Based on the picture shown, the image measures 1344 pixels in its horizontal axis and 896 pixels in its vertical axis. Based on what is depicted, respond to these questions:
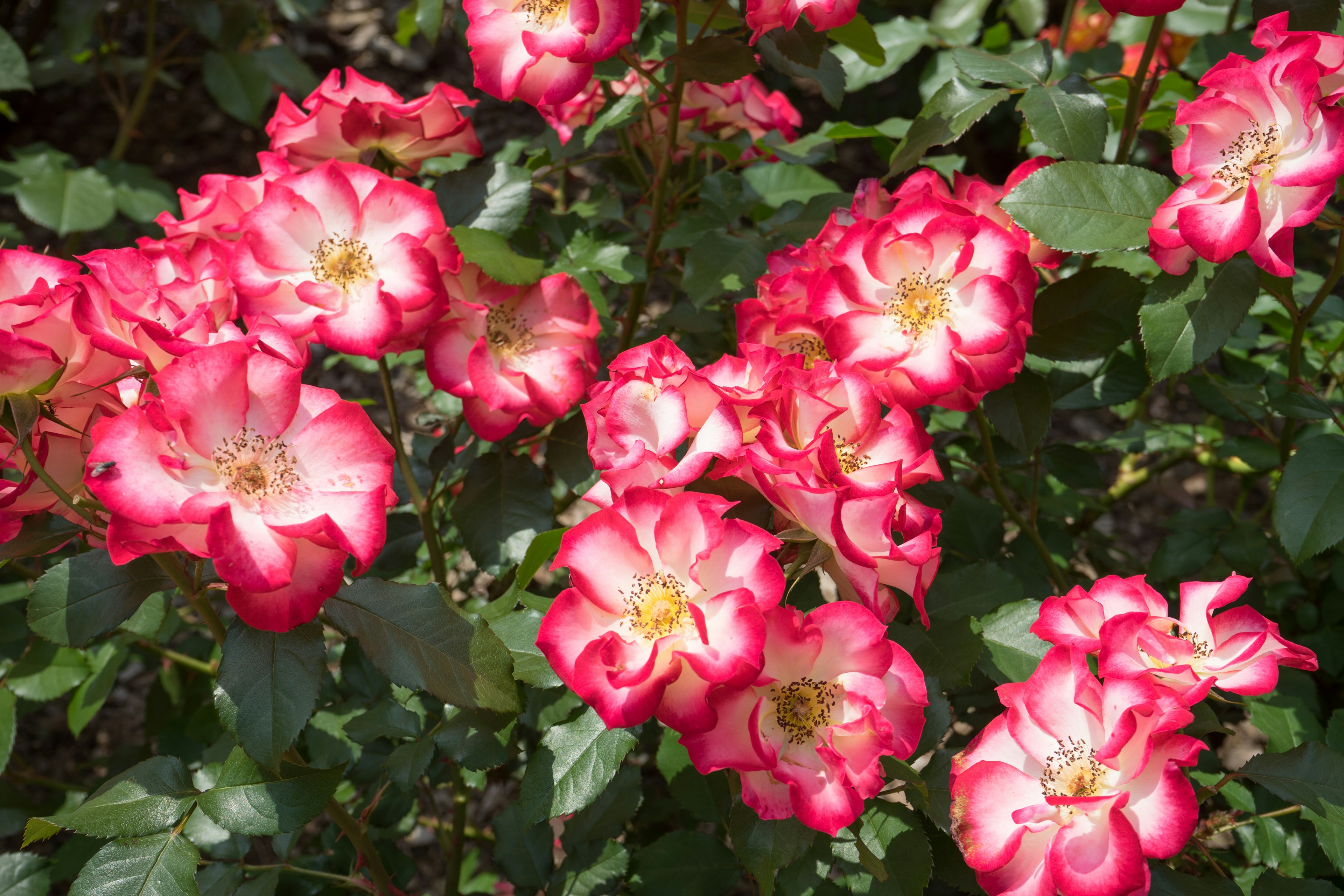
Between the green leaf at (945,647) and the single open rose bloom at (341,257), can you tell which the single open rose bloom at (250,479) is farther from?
the green leaf at (945,647)

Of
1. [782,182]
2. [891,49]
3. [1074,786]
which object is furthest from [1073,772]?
[891,49]

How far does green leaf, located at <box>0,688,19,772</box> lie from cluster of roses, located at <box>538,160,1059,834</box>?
922mm

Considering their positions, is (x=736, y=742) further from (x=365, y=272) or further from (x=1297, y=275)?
(x=1297, y=275)

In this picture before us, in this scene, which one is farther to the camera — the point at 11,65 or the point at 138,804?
the point at 11,65

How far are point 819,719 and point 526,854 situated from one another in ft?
2.08

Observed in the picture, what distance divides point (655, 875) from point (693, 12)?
0.97 meters

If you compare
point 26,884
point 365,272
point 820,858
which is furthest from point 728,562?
point 26,884

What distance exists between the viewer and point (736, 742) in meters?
0.68

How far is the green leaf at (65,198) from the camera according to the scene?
6.90 ft

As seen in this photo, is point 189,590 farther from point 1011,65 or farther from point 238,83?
point 238,83

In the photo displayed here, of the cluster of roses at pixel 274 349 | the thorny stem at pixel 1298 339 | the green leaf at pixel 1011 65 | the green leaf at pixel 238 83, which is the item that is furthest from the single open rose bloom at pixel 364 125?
the green leaf at pixel 238 83

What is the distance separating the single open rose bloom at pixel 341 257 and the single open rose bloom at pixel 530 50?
14 cm

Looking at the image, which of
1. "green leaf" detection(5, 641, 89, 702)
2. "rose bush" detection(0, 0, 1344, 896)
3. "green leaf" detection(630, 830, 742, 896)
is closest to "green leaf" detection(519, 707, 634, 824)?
"rose bush" detection(0, 0, 1344, 896)

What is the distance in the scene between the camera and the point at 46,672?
4.32 ft
